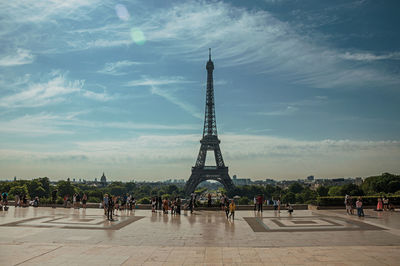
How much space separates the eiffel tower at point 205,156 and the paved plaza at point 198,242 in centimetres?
6654

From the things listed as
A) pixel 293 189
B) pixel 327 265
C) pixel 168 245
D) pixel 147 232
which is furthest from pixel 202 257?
pixel 293 189

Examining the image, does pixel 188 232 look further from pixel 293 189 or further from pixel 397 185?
pixel 293 189

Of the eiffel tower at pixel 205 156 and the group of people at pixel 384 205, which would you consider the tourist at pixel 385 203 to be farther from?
the eiffel tower at pixel 205 156

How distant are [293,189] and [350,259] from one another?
138215 millimetres

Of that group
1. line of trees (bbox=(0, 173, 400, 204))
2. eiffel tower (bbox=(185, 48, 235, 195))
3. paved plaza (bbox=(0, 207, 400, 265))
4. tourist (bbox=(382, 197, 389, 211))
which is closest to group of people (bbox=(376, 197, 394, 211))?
tourist (bbox=(382, 197, 389, 211))

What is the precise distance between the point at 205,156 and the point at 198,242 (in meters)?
76.6

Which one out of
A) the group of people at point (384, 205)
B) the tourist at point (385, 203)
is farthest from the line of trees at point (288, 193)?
the tourist at point (385, 203)

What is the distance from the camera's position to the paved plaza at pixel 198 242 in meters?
11.8

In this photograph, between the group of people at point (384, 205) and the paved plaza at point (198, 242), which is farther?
the group of people at point (384, 205)

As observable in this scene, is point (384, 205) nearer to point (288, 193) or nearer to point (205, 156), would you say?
point (205, 156)

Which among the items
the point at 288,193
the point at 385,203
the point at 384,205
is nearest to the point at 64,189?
the point at 288,193

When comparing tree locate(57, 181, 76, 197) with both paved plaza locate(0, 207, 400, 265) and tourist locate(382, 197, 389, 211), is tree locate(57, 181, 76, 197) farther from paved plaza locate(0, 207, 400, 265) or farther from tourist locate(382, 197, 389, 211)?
tourist locate(382, 197, 389, 211)

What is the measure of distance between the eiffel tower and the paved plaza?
6654 cm

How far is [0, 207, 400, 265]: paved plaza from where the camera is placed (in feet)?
38.7
